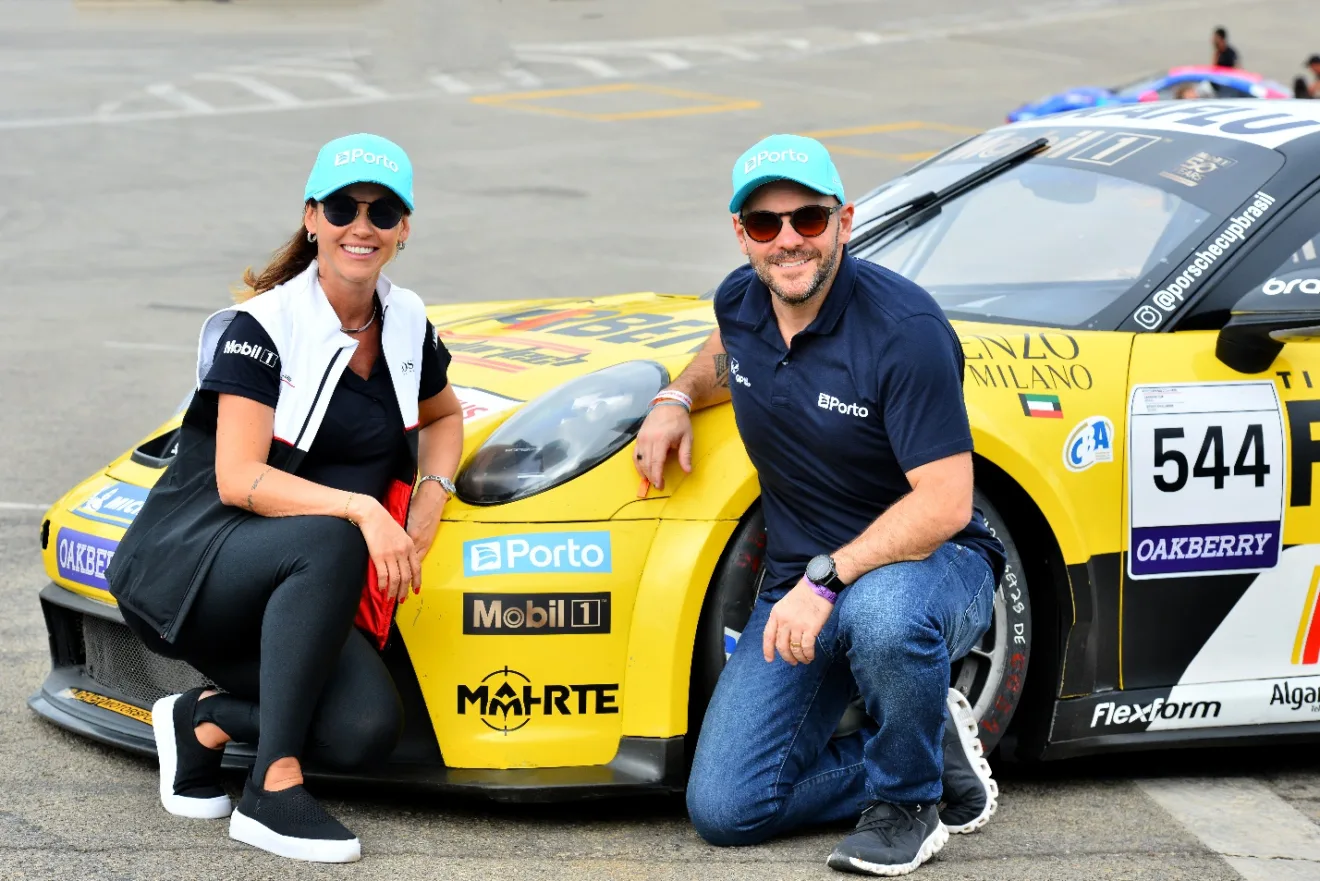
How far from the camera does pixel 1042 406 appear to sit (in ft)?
11.9

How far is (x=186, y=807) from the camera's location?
352cm

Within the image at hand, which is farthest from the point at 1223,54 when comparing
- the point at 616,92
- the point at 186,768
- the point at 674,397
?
the point at 186,768

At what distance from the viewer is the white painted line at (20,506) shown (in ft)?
20.0


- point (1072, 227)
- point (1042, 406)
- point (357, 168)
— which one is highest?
point (357, 168)

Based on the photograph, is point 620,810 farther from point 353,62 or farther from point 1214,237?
point 353,62

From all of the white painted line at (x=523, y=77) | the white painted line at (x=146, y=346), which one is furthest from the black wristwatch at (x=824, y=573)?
the white painted line at (x=523, y=77)

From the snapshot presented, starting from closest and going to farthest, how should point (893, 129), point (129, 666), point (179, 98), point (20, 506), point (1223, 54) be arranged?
1. point (129, 666)
2. point (20, 506)
3. point (1223, 54)
4. point (179, 98)
5. point (893, 129)

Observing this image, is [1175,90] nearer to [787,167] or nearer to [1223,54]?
[1223,54]

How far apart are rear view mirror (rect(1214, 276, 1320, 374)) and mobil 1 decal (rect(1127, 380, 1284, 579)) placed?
2.4 inches

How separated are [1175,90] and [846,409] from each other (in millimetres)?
14270

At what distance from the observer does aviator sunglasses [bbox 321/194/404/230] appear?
11.4 feet

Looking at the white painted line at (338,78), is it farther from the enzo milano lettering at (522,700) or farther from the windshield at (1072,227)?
the enzo milano lettering at (522,700)

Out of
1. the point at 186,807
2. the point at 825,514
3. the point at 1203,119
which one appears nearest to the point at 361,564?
the point at 186,807

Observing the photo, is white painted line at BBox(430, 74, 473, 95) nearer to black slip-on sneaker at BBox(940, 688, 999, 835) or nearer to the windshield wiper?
the windshield wiper
